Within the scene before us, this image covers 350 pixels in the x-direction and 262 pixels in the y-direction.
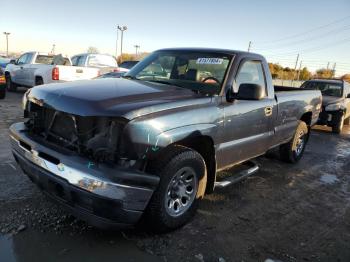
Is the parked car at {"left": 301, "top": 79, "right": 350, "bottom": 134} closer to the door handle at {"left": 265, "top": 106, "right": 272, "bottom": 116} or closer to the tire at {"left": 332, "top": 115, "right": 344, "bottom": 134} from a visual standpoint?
the tire at {"left": 332, "top": 115, "right": 344, "bottom": 134}

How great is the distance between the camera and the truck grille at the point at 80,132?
9.71 feet

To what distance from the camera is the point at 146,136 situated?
117 inches

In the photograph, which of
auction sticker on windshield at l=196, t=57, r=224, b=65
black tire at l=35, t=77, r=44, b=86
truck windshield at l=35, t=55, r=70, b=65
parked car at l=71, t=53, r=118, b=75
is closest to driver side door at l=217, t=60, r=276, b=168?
auction sticker on windshield at l=196, t=57, r=224, b=65

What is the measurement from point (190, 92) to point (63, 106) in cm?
139

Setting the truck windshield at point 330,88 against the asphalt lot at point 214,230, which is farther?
the truck windshield at point 330,88

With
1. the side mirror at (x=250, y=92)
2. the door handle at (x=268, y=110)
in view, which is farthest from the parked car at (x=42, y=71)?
the side mirror at (x=250, y=92)

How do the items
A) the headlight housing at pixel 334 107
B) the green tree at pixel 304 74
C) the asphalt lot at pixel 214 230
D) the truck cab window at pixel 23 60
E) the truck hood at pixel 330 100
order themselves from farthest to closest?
1. the green tree at pixel 304 74
2. the truck cab window at pixel 23 60
3. the truck hood at pixel 330 100
4. the headlight housing at pixel 334 107
5. the asphalt lot at pixel 214 230

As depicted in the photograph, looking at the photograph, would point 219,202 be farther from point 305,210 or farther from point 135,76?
point 135,76

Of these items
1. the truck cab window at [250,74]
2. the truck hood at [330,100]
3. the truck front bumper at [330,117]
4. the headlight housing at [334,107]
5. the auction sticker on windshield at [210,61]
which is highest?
the auction sticker on windshield at [210,61]

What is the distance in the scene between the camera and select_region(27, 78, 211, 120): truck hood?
9.71 feet

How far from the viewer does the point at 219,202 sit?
4398 mm

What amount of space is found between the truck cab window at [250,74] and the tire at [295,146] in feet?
5.81

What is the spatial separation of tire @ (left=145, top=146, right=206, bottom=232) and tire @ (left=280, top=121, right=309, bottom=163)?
3.15 metres

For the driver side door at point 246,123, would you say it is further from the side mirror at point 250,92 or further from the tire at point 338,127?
the tire at point 338,127
